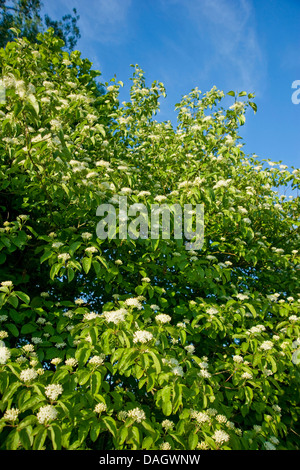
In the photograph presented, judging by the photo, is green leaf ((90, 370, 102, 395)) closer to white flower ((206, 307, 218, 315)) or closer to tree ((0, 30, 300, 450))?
tree ((0, 30, 300, 450))

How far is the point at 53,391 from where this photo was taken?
155cm

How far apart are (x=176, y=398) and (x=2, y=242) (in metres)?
1.79

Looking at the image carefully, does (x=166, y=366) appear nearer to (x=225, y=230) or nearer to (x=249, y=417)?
(x=249, y=417)

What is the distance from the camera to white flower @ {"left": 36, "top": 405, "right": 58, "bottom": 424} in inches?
54.3

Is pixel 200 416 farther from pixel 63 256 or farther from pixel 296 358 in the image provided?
pixel 63 256

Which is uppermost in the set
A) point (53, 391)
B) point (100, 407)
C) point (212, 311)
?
point (212, 311)

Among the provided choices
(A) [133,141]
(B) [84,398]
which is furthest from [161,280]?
(A) [133,141]

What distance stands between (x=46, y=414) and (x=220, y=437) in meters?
0.97

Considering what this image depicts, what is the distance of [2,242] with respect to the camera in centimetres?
234

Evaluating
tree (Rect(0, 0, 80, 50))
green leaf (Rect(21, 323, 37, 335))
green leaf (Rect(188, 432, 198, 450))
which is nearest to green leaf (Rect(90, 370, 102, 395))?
green leaf (Rect(188, 432, 198, 450))

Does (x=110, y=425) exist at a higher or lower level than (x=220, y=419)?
higher

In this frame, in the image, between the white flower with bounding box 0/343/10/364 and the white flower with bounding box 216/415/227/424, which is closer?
the white flower with bounding box 0/343/10/364

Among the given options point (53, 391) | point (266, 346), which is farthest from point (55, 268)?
point (266, 346)

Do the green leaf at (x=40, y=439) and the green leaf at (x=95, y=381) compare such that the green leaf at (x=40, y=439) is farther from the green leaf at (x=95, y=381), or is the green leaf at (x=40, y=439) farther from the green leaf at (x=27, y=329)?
the green leaf at (x=27, y=329)
